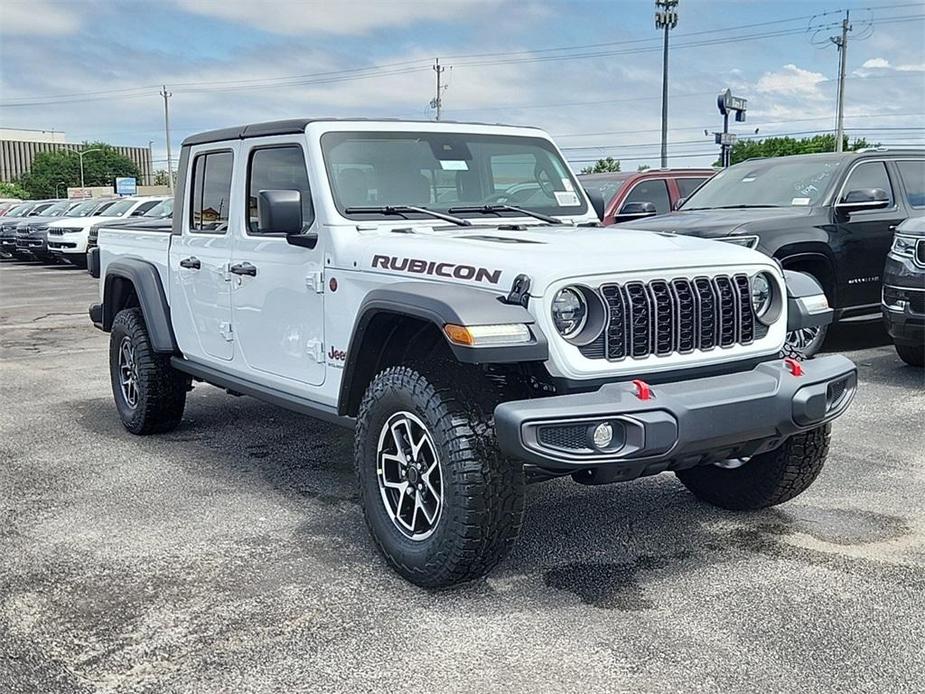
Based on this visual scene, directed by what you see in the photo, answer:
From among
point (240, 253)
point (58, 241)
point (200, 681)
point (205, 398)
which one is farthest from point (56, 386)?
point (58, 241)

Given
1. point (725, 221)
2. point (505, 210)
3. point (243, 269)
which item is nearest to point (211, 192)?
point (243, 269)

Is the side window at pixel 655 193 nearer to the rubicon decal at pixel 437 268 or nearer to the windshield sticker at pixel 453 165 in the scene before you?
A: the windshield sticker at pixel 453 165

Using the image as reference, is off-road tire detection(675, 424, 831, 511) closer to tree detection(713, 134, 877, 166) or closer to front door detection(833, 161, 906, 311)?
front door detection(833, 161, 906, 311)

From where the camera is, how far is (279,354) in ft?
16.8

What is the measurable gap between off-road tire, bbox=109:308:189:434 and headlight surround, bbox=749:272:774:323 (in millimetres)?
3818

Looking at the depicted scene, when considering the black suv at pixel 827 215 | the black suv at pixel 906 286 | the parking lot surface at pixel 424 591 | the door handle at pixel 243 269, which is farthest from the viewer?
the black suv at pixel 827 215

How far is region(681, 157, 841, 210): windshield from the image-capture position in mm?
9047

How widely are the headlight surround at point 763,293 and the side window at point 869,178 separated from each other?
5140 millimetres

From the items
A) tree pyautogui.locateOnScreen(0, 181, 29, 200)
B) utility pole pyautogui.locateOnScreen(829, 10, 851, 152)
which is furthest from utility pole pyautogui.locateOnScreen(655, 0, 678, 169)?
tree pyautogui.locateOnScreen(0, 181, 29, 200)

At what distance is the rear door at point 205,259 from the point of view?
561 centimetres

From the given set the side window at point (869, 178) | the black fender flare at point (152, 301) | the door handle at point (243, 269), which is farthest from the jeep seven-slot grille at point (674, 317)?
the side window at point (869, 178)

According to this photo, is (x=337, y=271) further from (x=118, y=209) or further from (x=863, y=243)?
(x=118, y=209)

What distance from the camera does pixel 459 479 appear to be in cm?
369

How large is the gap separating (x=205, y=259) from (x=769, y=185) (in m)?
5.75
